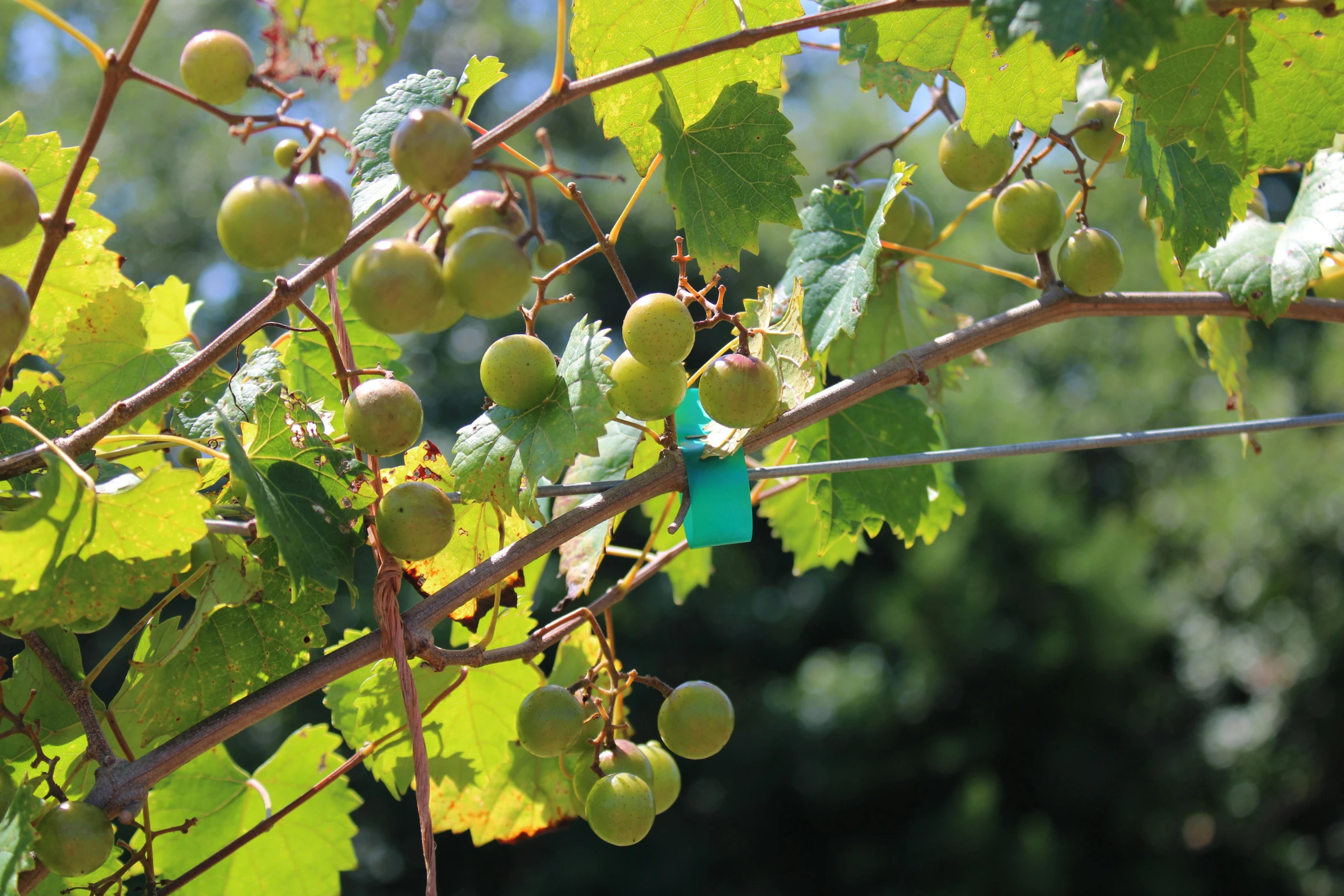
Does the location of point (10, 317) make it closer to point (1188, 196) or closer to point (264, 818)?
point (264, 818)

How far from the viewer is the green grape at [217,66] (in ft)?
1.38

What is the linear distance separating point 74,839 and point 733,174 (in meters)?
0.44

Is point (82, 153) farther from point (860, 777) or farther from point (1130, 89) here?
point (860, 777)

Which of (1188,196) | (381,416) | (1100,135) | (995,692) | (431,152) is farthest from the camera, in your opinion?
(995,692)

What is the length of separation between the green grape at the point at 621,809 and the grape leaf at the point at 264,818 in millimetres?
202

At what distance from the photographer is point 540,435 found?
1.62ft

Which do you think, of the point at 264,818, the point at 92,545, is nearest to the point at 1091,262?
the point at 92,545

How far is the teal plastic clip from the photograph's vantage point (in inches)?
19.9

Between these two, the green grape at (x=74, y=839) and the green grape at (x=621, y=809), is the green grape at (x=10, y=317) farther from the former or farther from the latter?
the green grape at (x=621, y=809)

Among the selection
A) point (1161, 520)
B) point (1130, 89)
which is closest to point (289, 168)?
point (1130, 89)

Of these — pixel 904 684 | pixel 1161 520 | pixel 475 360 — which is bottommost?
pixel 1161 520

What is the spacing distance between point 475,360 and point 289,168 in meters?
6.28

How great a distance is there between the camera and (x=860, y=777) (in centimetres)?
608

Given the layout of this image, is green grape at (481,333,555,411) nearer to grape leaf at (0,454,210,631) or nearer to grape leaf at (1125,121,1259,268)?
grape leaf at (0,454,210,631)
